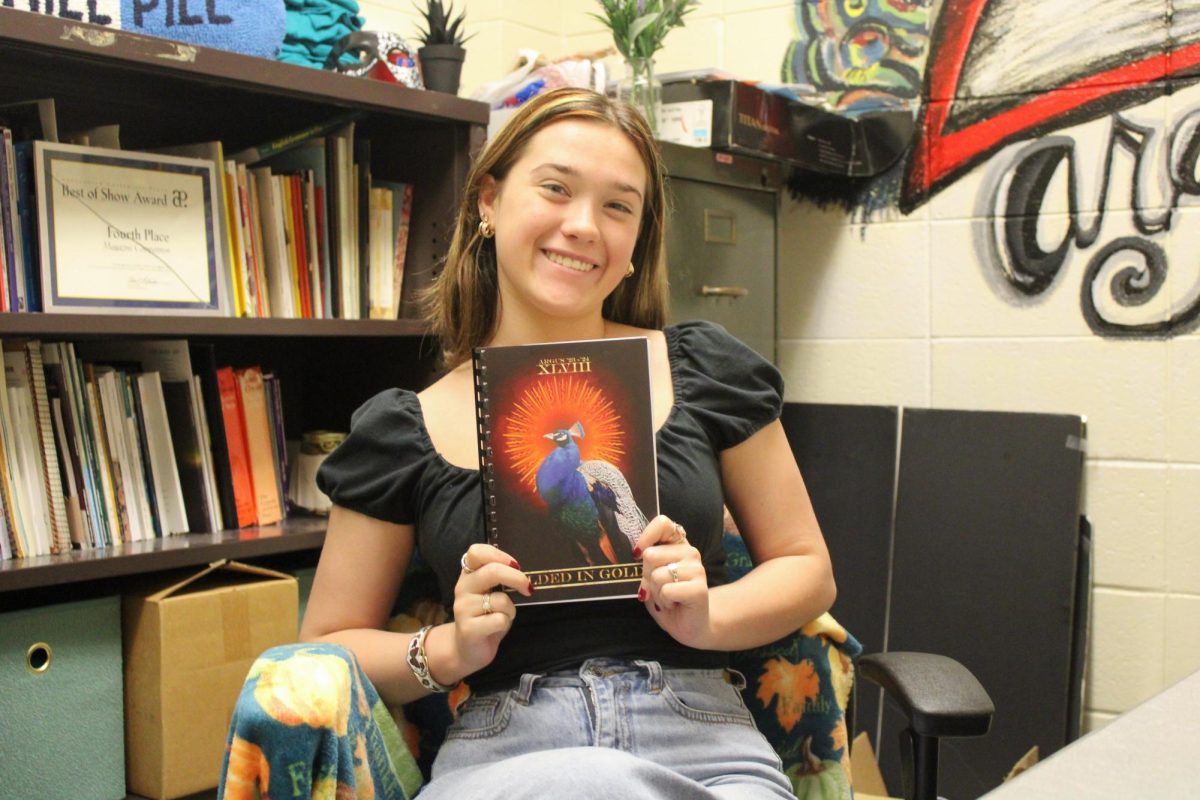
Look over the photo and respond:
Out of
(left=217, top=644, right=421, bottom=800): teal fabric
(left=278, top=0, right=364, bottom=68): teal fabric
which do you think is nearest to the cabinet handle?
(left=278, top=0, right=364, bottom=68): teal fabric

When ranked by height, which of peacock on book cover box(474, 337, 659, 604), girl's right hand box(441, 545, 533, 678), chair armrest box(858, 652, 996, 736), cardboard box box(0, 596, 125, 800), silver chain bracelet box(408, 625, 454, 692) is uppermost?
peacock on book cover box(474, 337, 659, 604)

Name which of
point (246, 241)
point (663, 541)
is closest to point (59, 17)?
point (246, 241)

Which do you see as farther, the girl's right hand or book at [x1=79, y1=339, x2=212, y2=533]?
book at [x1=79, y1=339, x2=212, y2=533]

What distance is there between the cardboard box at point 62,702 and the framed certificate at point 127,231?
1.46 ft

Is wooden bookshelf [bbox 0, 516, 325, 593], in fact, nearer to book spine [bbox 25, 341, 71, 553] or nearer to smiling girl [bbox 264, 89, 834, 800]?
book spine [bbox 25, 341, 71, 553]

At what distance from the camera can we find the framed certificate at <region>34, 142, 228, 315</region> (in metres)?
1.77

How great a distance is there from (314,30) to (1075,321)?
61.3 inches

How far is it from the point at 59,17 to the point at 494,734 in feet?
3.64

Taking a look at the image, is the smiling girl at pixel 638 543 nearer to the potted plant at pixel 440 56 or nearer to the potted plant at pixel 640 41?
the potted plant at pixel 440 56

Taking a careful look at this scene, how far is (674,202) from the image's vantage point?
7.72ft

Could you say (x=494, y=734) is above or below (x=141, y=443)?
below

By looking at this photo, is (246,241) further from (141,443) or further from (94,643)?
(94,643)

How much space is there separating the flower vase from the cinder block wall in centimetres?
50

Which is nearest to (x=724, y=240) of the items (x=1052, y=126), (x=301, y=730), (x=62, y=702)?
(x=1052, y=126)
